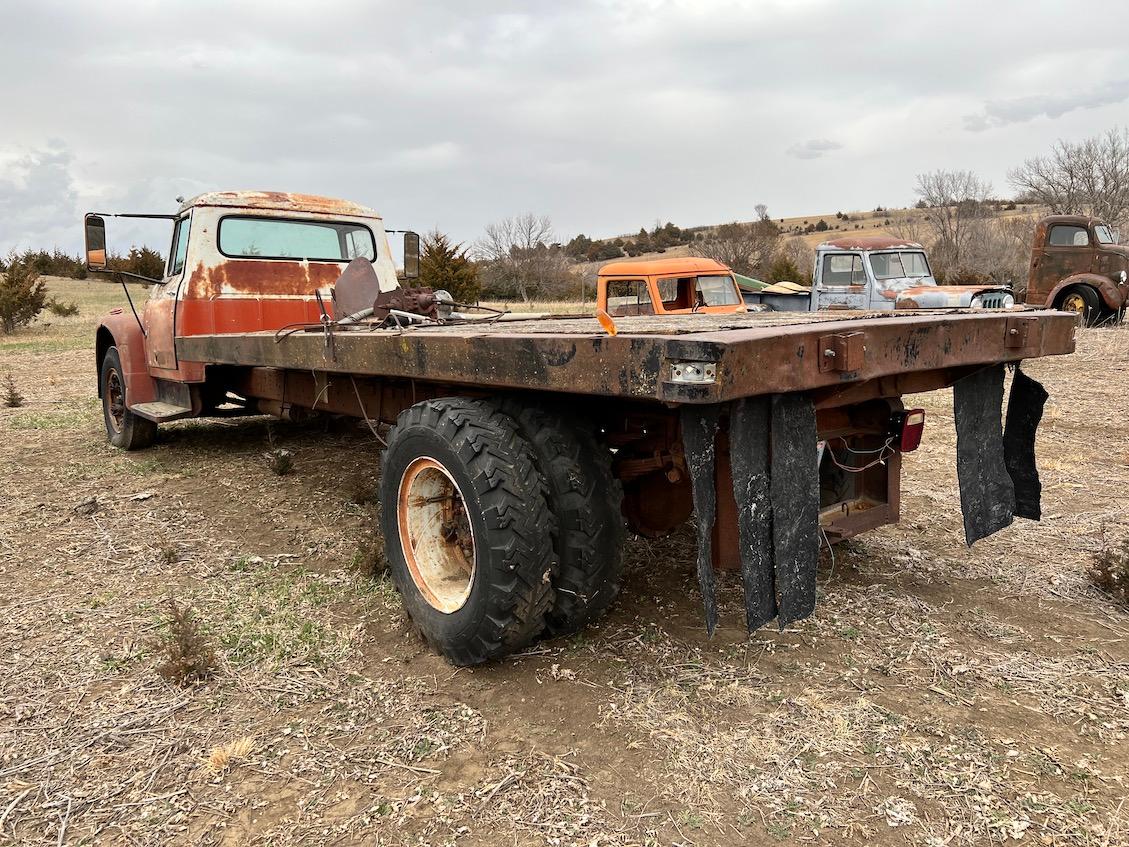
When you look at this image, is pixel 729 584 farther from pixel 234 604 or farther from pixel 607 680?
pixel 234 604

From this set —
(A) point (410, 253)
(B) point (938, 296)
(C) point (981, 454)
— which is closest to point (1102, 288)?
(B) point (938, 296)

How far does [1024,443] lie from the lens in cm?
334

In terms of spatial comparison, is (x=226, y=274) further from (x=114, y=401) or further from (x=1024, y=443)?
(x=1024, y=443)

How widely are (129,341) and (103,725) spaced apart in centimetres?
450

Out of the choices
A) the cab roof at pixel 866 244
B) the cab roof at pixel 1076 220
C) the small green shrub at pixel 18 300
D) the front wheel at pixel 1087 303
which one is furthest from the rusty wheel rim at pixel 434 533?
the small green shrub at pixel 18 300

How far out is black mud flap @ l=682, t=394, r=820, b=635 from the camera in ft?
7.16

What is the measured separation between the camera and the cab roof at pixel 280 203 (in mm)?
5789

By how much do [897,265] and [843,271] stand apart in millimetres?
835

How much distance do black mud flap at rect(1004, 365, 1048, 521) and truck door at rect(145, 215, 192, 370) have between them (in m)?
5.12

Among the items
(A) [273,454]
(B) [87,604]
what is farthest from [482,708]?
(A) [273,454]

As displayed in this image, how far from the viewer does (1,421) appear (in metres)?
8.03

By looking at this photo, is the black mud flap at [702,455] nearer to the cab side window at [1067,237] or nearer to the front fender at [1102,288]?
the front fender at [1102,288]

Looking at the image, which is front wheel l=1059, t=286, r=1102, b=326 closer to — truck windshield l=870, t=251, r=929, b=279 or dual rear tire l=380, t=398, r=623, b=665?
truck windshield l=870, t=251, r=929, b=279

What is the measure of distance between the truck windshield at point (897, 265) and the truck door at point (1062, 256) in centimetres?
537
